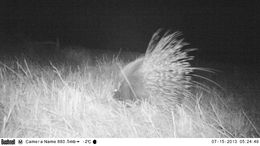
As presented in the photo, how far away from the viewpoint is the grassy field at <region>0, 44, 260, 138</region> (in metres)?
1.49

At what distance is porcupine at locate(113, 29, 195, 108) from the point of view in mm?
1551

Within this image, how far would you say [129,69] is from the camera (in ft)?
5.25

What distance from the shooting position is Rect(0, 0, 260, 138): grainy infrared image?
1.50m

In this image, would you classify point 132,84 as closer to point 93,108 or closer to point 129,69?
point 129,69

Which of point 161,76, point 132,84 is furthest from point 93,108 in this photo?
point 161,76

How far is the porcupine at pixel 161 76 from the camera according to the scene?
5.09 feet

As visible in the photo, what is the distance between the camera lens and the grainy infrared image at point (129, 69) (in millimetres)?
1505

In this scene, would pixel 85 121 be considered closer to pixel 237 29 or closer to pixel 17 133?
pixel 17 133

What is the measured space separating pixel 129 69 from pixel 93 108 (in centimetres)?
27

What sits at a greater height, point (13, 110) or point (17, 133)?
point (13, 110)

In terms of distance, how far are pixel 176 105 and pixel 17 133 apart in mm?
768

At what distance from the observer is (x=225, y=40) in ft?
5.53

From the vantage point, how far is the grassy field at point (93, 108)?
1.49 meters

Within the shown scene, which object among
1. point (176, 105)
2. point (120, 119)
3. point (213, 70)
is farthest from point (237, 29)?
point (120, 119)
